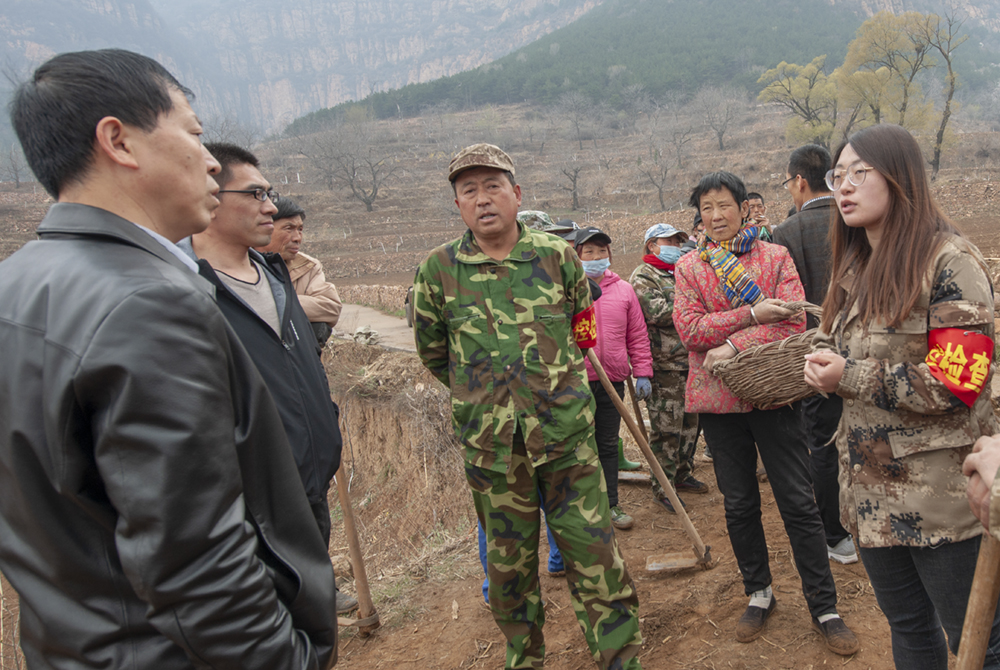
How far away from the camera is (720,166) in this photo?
149 ft

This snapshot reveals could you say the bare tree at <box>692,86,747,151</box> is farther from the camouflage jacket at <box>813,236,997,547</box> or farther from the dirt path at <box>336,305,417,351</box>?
the camouflage jacket at <box>813,236,997,547</box>

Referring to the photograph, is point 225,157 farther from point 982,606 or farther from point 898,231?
point 982,606

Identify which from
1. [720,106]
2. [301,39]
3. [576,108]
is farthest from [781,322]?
[301,39]

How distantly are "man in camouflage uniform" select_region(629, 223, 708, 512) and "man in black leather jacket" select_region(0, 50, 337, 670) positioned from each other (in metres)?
3.60

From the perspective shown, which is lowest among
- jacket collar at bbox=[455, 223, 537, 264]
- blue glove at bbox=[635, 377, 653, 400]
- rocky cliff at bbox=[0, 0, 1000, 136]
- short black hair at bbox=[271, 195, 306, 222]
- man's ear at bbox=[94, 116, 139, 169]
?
blue glove at bbox=[635, 377, 653, 400]

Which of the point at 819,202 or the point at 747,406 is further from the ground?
the point at 819,202

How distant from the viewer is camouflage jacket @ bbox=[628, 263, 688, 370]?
4.32 metres

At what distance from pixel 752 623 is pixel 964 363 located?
5.48 ft

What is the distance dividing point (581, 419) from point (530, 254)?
28.0 inches

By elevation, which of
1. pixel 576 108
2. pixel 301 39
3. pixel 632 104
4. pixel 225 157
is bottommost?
pixel 225 157

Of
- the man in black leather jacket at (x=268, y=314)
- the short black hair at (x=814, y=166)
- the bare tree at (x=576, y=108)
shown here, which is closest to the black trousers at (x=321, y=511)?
the man in black leather jacket at (x=268, y=314)

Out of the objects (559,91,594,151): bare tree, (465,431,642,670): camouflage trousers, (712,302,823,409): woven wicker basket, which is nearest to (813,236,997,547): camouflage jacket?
(712,302,823,409): woven wicker basket

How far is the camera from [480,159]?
98.9 inches

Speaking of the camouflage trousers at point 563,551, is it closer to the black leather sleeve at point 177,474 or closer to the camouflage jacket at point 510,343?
the camouflage jacket at point 510,343
